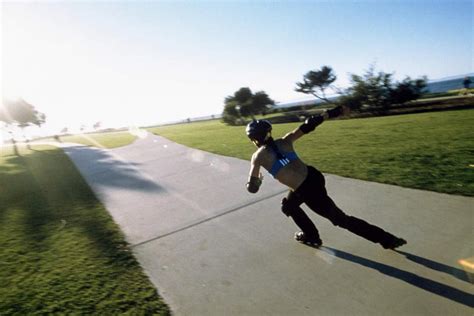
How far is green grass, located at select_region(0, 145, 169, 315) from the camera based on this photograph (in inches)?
111

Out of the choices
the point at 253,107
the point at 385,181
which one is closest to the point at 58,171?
the point at 385,181

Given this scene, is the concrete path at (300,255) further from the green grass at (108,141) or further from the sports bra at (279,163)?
the green grass at (108,141)

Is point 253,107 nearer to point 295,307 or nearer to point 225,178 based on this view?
point 225,178

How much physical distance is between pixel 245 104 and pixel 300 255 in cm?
3836

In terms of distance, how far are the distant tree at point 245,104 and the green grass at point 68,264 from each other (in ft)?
107

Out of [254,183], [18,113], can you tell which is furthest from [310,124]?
[18,113]

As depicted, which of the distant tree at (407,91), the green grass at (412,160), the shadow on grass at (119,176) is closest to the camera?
the green grass at (412,160)

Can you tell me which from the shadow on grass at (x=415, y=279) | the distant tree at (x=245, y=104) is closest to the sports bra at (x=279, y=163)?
the shadow on grass at (x=415, y=279)

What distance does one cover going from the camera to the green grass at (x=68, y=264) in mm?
2822

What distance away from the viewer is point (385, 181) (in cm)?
541

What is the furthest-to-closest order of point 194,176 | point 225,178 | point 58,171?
1. point 58,171
2. point 194,176
3. point 225,178

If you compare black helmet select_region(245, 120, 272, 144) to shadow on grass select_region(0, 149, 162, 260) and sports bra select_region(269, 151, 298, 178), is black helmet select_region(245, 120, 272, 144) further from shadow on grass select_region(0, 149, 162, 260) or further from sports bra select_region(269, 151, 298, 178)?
shadow on grass select_region(0, 149, 162, 260)

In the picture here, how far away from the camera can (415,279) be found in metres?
2.69

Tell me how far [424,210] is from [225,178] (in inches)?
167
